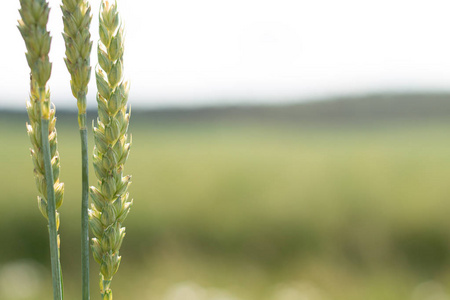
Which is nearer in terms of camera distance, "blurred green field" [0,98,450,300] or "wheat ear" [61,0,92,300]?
"wheat ear" [61,0,92,300]

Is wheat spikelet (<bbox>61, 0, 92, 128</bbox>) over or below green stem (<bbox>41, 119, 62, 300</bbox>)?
over

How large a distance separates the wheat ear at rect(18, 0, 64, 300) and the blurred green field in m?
4.32

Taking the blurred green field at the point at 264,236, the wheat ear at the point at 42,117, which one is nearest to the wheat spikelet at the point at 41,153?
the wheat ear at the point at 42,117

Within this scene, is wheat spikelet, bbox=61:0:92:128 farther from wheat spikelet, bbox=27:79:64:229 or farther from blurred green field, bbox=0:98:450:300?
blurred green field, bbox=0:98:450:300

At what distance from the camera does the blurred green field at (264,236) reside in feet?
19.2

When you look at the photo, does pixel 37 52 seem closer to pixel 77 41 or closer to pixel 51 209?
pixel 77 41

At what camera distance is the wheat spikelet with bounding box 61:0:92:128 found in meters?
0.43

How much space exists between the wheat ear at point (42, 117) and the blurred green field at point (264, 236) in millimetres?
4320

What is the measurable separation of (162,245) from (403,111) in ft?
64.2

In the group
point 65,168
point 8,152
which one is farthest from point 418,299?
point 8,152

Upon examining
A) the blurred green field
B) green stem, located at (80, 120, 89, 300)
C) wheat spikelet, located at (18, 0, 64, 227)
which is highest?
wheat spikelet, located at (18, 0, 64, 227)

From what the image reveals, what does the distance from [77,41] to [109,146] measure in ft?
0.35

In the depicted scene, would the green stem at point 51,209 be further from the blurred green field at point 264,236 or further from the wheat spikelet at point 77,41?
the blurred green field at point 264,236

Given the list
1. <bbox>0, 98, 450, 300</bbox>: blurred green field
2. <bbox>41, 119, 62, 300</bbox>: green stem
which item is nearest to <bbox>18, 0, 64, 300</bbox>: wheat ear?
<bbox>41, 119, 62, 300</bbox>: green stem
